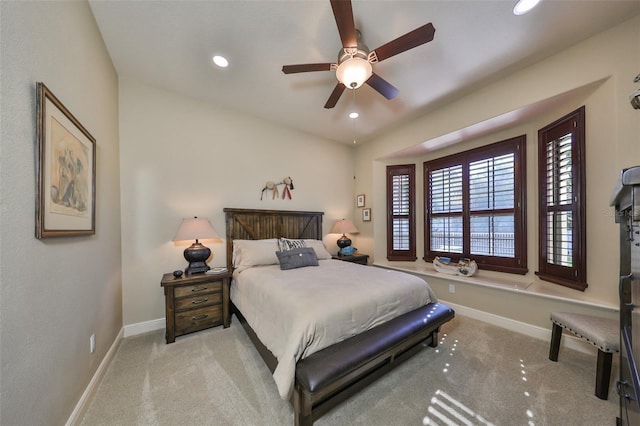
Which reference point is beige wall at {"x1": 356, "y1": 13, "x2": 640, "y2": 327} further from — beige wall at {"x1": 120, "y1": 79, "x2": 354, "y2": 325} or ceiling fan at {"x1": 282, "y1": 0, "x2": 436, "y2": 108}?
beige wall at {"x1": 120, "y1": 79, "x2": 354, "y2": 325}

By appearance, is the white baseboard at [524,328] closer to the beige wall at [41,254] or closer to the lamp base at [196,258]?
the lamp base at [196,258]

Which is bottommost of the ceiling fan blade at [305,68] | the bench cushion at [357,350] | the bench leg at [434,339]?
the bench leg at [434,339]

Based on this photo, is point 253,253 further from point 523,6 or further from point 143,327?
point 523,6

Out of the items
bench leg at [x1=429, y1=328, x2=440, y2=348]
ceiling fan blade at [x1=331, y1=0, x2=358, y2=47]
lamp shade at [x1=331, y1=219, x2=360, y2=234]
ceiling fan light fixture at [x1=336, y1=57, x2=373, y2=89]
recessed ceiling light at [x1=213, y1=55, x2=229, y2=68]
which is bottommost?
bench leg at [x1=429, y1=328, x2=440, y2=348]

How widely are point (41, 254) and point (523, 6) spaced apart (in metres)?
3.54

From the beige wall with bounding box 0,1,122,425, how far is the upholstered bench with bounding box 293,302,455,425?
1264 millimetres

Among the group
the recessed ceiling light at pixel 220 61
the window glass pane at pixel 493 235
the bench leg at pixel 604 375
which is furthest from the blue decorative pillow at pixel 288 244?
the bench leg at pixel 604 375

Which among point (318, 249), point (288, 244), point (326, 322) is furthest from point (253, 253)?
point (326, 322)

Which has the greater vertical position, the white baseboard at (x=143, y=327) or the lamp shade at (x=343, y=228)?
the lamp shade at (x=343, y=228)

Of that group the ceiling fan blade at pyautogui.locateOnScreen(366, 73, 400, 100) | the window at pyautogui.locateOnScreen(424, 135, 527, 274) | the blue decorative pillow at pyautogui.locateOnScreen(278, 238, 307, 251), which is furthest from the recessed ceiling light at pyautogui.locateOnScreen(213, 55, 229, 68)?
the window at pyautogui.locateOnScreen(424, 135, 527, 274)

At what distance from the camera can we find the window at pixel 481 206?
2.95m

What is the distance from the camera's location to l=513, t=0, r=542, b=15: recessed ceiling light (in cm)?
161

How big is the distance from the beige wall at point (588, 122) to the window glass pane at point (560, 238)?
19 cm

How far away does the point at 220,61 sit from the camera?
89.1 inches
